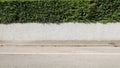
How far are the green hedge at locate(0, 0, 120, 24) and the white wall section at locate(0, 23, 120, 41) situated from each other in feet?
0.90

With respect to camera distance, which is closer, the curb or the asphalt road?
the asphalt road

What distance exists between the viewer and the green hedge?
1520cm

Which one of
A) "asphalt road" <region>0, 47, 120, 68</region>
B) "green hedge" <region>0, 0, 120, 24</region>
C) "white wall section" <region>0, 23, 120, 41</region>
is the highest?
"green hedge" <region>0, 0, 120, 24</region>

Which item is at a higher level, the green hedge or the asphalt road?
the green hedge

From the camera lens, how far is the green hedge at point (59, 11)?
49.9 feet

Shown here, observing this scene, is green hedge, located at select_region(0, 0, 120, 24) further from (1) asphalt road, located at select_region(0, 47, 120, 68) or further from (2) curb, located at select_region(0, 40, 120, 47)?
(1) asphalt road, located at select_region(0, 47, 120, 68)

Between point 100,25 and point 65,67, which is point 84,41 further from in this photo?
point 65,67

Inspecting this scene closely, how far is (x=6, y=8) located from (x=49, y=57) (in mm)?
6062

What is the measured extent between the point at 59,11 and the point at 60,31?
110cm

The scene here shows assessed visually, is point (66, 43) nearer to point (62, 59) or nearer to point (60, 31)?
point (60, 31)

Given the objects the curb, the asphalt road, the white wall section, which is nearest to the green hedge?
the white wall section

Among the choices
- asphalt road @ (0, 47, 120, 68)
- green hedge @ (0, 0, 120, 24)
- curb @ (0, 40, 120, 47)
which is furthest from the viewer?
green hedge @ (0, 0, 120, 24)

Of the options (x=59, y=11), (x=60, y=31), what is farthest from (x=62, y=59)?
(x=59, y=11)

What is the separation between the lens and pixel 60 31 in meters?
15.4
